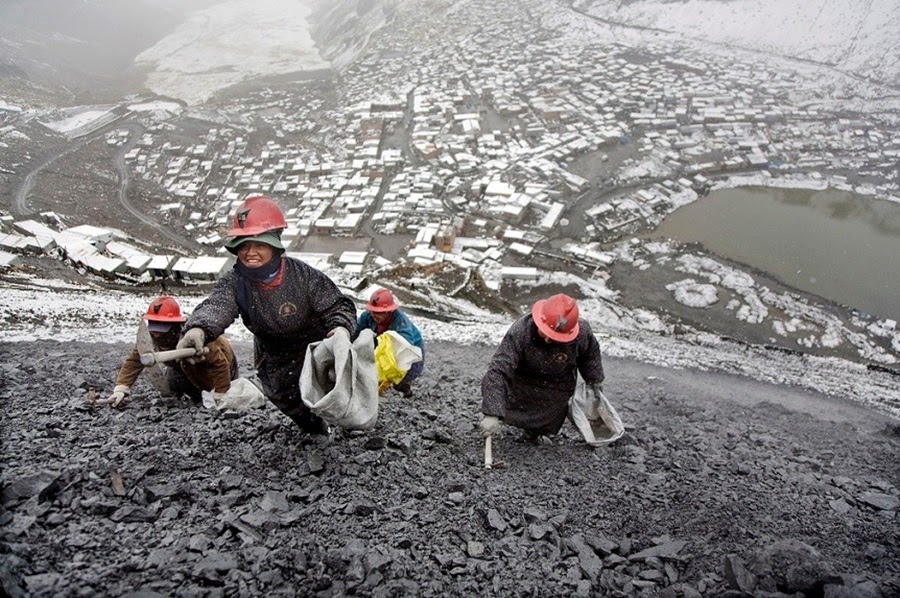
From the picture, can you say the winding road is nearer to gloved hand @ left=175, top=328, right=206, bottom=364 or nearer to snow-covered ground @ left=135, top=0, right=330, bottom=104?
snow-covered ground @ left=135, top=0, right=330, bottom=104

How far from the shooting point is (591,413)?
397 centimetres

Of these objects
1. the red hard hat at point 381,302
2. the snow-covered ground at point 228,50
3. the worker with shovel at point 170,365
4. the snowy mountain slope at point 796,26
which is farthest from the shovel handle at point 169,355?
the snowy mountain slope at point 796,26

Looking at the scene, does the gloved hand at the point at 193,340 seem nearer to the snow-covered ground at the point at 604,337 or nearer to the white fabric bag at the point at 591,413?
the white fabric bag at the point at 591,413

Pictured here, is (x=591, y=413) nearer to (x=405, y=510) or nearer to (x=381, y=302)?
(x=405, y=510)

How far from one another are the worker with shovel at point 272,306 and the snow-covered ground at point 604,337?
5.85 m

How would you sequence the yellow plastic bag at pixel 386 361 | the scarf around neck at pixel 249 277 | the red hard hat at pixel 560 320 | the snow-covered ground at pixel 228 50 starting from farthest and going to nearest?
the snow-covered ground at pixel 228 50 < the yellow plastic bag at pixel 386 361 < the red hard hat at pixel 560 320 < the scarf around neck at pixel 249 277

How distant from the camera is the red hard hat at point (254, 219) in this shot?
2.61 m

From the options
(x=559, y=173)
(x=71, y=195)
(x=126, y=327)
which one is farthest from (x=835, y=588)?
(x=71, y=195)

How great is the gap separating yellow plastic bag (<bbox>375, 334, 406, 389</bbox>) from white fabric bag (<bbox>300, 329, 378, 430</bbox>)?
4.31 ft

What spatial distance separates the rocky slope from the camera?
2.33 meters

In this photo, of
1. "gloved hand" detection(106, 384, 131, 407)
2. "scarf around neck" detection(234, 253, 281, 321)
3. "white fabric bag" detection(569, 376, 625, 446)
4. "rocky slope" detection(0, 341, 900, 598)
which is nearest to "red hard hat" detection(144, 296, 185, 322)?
"gloved hand" detection(106, 384, 131, 407)

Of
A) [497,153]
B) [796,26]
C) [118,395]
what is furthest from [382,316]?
[796,26]

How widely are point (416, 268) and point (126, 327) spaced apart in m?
8.39

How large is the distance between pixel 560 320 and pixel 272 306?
77.1 inches
